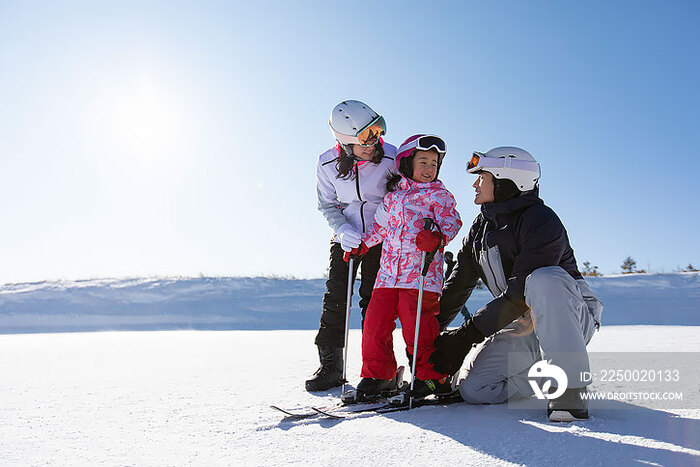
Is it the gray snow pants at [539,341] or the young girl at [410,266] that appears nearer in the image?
the gray snow pants at [539,341]

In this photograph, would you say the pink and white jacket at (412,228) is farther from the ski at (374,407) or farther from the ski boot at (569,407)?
the ski boot at (569,407)

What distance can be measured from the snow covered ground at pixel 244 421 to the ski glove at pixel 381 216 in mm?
1078

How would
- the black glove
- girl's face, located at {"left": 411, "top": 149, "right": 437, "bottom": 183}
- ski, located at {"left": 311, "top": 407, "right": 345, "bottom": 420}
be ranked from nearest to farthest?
1. ski, located at {"left": 311, "top": 407, "right": 345, "bottom": 420}
2. the black glove
3. girl's face, located at {"left": 411, "top": 149, "right": 437, "bottom": 183}

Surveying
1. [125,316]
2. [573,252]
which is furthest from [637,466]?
[125,316]

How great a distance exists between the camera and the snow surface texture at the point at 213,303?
873 cm

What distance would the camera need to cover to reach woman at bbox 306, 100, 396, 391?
3592 mm

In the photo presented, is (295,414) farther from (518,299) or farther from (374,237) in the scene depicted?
(374,237)

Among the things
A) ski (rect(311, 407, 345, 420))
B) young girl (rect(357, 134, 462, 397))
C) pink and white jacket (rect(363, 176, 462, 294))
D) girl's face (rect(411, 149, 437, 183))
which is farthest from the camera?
girl's face (rect(411, 149, 437, 183))

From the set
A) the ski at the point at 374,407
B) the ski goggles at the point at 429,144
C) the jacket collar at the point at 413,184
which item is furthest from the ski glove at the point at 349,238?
the ski at the point at 374,407

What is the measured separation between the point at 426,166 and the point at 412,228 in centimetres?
38

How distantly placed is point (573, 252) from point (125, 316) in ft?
27.7

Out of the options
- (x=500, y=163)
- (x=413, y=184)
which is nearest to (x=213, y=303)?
(x=413, y=184)

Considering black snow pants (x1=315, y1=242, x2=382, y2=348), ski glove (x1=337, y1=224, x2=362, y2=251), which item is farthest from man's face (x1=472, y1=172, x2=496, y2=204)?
black snow pants (x1=315, y1=242, x2=382, y2=348)

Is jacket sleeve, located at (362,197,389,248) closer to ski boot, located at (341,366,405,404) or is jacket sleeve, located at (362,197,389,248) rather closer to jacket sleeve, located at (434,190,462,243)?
jacket sleeve, located at (434,190,462,243)
